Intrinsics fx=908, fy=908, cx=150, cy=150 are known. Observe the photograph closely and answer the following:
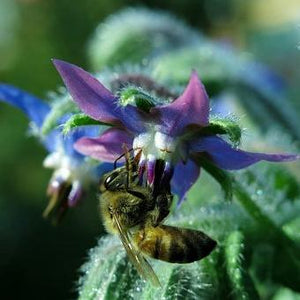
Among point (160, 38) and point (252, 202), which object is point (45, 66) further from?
point (252, 202)

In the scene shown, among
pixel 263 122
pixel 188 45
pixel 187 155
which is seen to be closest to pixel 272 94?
pixel 263 122

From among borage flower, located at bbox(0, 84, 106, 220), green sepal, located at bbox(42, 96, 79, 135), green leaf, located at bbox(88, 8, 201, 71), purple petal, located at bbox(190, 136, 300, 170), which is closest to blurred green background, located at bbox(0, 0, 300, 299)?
green leaf, located at bbox(88, 8, 201, 71)

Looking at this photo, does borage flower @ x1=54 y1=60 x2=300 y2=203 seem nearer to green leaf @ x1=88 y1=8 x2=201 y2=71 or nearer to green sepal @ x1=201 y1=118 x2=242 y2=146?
green sepal @ x1=201 y1=118 x2=242 y2=146

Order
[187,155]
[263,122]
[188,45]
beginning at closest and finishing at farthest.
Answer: [187,155]
[263,122]
[188,45]

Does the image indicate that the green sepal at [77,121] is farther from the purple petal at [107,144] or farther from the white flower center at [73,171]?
the white flower center at [73,171]

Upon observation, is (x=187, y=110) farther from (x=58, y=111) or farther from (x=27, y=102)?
(x=27, y=102)
